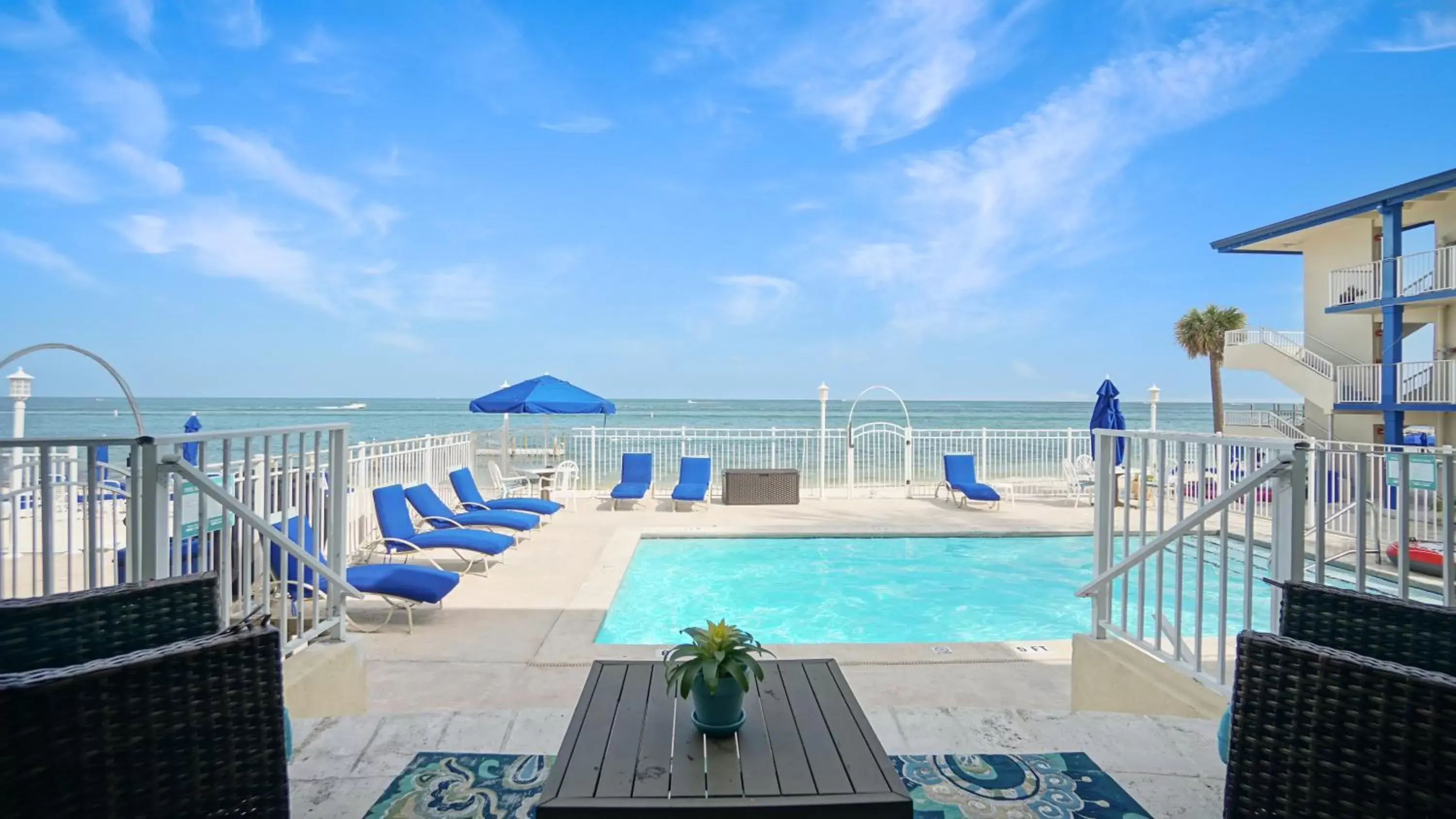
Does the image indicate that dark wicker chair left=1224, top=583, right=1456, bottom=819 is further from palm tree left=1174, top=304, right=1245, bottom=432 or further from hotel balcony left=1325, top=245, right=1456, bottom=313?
palm tree left=1174, top=304, right=1245, bottom=432

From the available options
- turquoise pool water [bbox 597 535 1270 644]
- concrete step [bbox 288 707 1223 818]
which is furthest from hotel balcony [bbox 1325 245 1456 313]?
concrete step [bbox 288 707 1223 818]

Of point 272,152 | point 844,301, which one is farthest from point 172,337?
point 844,301

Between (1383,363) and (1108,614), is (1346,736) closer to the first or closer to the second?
(1108,614)

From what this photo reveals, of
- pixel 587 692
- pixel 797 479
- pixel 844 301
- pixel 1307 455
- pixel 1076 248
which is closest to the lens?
pixel 587 692

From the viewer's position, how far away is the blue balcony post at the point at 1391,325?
14469 millimetres

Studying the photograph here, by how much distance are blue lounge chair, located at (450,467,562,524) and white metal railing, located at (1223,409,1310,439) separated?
17.1m

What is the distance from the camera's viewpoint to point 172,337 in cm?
3022

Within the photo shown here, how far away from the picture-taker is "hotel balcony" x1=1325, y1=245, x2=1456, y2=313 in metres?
13.7

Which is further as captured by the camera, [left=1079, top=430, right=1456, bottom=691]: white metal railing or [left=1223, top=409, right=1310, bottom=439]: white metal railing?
[left=1223, top=409, right=1310, bottom=439]: white metal railing

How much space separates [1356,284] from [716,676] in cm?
1976

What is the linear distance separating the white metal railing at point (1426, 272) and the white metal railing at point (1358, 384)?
163cm

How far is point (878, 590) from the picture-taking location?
6949 millimetres

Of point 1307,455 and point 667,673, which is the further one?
point 1307,455

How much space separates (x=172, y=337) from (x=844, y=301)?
93.4 ft
